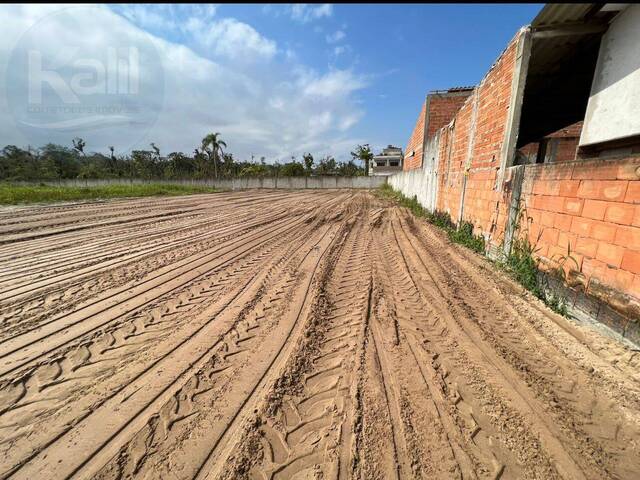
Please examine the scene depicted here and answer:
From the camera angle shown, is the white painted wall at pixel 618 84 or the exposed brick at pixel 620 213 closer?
the exposed brick at pixel 620 213

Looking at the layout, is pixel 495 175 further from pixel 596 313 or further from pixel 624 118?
pixel 596 313

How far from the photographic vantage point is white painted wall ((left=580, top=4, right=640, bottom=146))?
2.88 meters

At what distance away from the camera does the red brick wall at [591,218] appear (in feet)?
7.63

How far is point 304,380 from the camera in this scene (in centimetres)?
207

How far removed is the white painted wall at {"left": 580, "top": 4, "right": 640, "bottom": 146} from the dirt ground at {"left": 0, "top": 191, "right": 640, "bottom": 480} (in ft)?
7.32

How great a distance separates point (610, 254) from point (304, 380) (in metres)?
3.11

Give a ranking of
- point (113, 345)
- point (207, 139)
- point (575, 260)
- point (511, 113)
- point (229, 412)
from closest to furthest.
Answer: point (229, 412), point (113, 345), point (575, 260), point (511, 113), point (207, 139)

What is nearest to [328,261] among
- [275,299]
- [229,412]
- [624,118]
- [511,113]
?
[275,299]

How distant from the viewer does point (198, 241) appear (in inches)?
250

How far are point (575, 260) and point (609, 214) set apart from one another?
0.60 meters

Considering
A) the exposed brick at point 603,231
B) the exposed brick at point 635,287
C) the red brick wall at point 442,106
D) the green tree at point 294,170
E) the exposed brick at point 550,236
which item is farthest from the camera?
the green tree at point 294,170

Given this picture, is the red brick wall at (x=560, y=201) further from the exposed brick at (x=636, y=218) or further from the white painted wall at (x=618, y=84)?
the white painted wall at (x=618, y=84)

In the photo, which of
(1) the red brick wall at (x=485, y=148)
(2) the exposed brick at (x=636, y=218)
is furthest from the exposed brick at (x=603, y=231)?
(1) the red brick wall at (x=485, y=148)

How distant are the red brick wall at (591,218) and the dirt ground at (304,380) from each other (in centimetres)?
62
